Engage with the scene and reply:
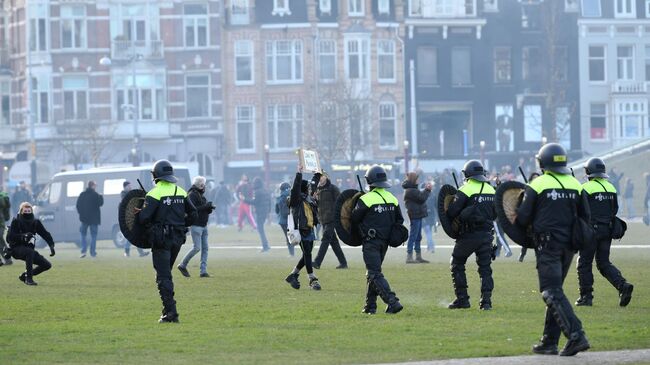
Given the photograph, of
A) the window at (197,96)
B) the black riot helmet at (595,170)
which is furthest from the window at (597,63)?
the black riot helmet at (595,170)

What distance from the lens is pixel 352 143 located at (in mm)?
69375

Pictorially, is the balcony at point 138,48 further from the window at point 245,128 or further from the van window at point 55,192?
the van window at point 55,192

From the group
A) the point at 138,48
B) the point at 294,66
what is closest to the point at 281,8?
the point at 294,66

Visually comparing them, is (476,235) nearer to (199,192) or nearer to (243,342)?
(243,342)

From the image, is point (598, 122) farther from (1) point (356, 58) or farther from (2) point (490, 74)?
(1) point (356, 58)

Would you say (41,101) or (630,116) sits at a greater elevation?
(41,101)

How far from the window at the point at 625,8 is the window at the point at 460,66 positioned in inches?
321

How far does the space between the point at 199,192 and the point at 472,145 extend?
5011cm

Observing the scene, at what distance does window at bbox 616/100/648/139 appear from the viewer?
3044 inches

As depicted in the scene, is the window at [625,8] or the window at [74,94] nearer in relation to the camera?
the window at [74,94]

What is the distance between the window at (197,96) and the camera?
75750mm

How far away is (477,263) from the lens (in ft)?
61.0

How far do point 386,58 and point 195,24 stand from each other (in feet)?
31.7

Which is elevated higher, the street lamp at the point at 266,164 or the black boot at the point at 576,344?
the street lamp at the point at 266,164
